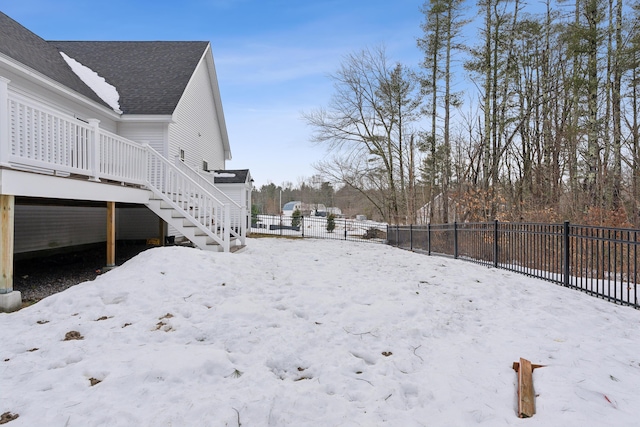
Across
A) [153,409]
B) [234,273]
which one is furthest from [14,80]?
[153,409]

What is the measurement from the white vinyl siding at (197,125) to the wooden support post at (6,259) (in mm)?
6750

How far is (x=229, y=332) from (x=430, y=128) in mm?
17465

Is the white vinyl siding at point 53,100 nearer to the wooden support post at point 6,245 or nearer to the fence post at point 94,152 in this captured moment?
the fence post at point 94,152

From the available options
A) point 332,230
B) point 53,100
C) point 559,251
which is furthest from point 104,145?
point 332,230

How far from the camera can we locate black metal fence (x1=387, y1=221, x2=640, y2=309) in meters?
4.86

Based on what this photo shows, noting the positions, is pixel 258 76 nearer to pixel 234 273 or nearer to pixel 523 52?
pixel 523 52

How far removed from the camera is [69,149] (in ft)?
17.2

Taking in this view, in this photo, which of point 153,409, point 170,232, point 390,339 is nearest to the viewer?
point 153,409

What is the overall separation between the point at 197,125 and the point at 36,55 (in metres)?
5.39

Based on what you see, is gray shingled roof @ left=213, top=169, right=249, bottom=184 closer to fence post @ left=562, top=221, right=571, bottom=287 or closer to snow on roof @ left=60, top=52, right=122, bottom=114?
snow on roof @ left=60, top=52, right=122, bottom=114

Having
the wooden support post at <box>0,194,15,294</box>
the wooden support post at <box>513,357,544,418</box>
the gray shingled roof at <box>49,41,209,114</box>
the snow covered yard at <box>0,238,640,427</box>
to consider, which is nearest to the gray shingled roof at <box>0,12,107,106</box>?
the gray shingled roof at <box>49,41,209,114</box>

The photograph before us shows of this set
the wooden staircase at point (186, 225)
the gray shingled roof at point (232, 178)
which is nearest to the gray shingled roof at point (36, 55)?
the wooden staircase at point (186, 225)

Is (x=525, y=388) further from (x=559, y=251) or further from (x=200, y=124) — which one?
(x=200, y=124)

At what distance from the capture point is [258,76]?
19.0m
